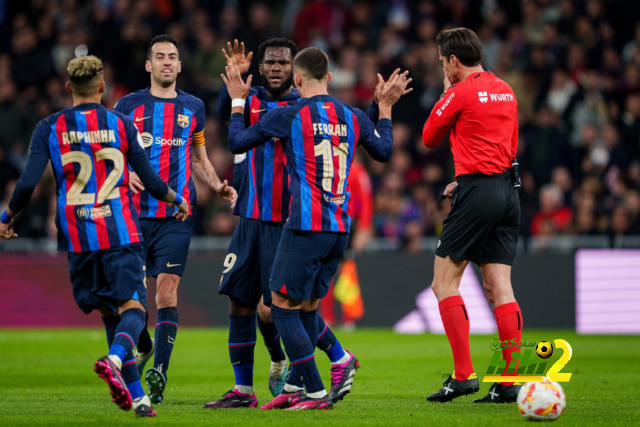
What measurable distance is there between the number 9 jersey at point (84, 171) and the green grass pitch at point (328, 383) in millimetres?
1146

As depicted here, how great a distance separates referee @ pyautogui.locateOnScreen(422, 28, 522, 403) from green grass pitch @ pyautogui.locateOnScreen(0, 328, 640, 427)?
40 cm

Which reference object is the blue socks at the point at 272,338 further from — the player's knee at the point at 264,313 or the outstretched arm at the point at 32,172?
the outstretched arm at the point at 32,172

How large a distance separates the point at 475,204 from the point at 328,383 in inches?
97.6

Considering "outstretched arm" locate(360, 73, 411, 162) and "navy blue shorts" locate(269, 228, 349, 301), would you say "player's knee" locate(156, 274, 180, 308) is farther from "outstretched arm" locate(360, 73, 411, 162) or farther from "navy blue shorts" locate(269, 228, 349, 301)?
"outstretched arm" locate(360, 73, 411, 162)

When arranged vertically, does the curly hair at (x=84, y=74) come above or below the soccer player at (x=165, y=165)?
above

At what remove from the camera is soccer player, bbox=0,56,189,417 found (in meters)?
5.52

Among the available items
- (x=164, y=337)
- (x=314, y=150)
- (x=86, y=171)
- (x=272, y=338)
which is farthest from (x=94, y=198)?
(x=272, y=338)

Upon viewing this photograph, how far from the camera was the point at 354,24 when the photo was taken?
1805 centimetres

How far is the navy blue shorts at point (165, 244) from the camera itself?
7.00m

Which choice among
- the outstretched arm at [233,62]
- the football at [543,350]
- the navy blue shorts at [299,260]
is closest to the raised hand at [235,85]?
the outstretched arm at [233,62]

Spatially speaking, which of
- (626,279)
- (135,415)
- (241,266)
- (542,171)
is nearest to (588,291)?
(626,279)

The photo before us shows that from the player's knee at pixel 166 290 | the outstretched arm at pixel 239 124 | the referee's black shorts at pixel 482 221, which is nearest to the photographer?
the outstretched arm at pixel 239 124

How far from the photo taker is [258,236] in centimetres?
646

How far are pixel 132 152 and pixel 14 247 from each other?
1050 cm
